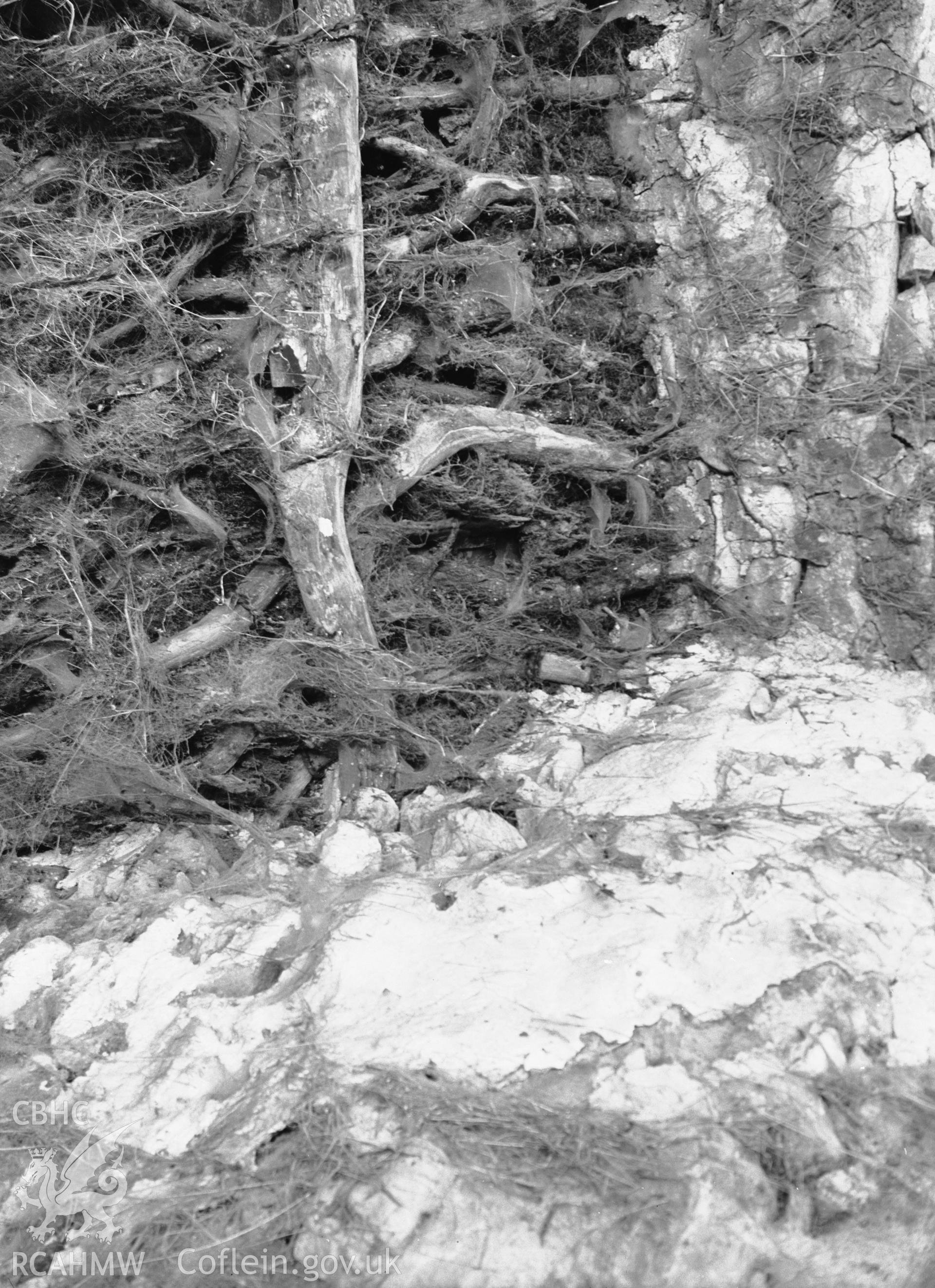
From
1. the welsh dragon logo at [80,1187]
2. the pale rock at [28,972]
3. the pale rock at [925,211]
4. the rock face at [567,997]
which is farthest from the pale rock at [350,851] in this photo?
the pale rock at [925,211]

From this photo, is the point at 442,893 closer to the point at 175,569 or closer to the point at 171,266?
the point at 175,569

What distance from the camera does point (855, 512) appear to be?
281 centimetres

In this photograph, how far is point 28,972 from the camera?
2.30m

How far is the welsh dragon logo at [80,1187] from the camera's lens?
5.93 ft

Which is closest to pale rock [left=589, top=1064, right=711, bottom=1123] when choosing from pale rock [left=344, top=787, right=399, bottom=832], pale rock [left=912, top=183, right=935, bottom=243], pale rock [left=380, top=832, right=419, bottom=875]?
pale rock [left=380, top=832, right=419, bottom=875]

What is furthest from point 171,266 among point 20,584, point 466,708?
point 466,708

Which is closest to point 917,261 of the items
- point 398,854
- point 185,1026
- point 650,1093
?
point 398,854

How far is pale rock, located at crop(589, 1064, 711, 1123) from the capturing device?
1.72 meters

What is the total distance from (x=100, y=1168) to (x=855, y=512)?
2.46 metres

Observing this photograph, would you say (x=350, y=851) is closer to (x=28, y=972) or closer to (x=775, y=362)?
(x=28, y=972)

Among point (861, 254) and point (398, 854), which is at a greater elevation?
point (861, 254)

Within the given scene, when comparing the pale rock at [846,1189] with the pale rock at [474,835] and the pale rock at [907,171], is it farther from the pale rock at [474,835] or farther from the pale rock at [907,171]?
the pale rock at [907,171]

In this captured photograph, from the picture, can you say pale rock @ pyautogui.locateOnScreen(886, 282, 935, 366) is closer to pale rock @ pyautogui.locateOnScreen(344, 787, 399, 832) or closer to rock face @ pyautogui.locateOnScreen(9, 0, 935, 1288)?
rock face @ pyautogui.locateOnScreen(9, 0, 935, 1288)

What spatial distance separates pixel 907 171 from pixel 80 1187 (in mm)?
3177
